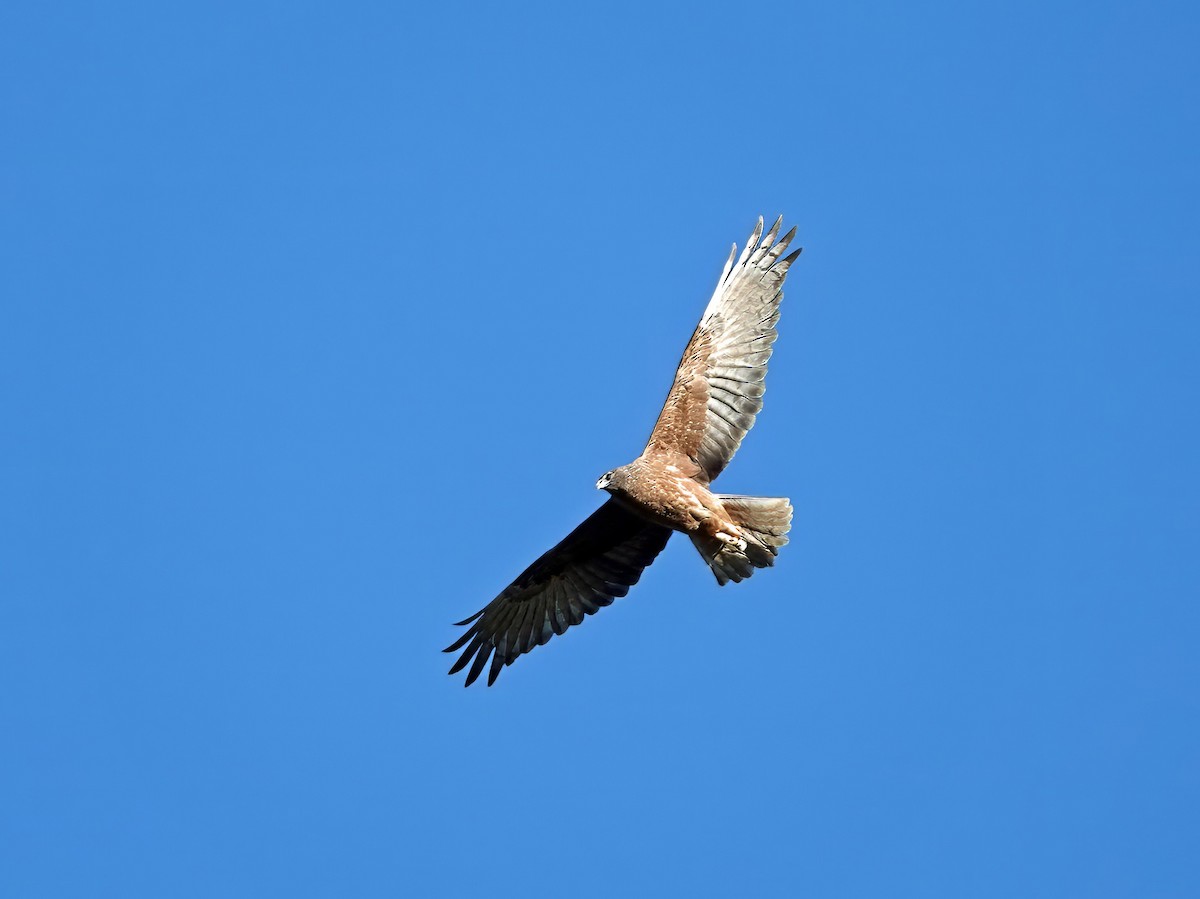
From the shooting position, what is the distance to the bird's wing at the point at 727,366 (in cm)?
1345

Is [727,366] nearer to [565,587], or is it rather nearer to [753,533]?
[753,533]

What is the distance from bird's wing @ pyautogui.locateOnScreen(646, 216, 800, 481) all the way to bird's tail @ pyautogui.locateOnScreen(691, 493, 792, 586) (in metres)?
0.50

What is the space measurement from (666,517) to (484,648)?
2.36m

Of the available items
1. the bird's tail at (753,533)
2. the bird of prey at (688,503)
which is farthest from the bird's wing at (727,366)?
the bird's tail at (753,533)

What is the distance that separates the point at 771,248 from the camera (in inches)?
551

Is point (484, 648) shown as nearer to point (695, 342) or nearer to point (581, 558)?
point (581, 558)

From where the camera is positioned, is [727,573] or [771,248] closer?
[727,573]

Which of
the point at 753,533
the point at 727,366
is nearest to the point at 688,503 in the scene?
the point at 753,533

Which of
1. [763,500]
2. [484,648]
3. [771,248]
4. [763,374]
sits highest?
[771,248]

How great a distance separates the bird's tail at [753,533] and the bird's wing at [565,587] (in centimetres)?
82

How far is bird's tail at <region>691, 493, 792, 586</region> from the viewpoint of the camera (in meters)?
13.0

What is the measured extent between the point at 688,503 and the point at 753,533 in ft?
2.07

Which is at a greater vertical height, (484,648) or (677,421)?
(677,421)

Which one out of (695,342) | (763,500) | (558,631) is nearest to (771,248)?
(695,342)
